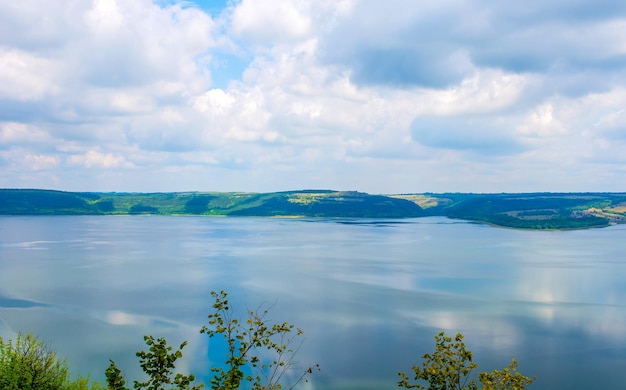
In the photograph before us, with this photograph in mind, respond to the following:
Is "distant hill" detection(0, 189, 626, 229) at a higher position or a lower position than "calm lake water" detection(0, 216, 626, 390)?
higher

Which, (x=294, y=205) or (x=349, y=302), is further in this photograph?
(x=294, y=205)

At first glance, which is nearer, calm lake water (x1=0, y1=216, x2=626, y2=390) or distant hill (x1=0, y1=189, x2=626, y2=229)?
calm lake water (x1=0, y1=216, x2=626, y2=390)

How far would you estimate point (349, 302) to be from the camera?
32844 mm

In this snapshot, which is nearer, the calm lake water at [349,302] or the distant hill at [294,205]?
the calm lake water at [349,302]

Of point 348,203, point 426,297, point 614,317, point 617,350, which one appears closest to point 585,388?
point 617,350

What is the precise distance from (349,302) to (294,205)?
14072cm

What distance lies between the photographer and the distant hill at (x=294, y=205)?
15000 cm

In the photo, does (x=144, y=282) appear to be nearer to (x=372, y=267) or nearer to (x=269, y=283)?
(x=269, y=283)

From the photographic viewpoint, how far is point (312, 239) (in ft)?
261

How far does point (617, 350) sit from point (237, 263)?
3539 cm

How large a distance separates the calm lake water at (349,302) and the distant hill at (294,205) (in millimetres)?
87658

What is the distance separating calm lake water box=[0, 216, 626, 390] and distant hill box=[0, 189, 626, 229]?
8766cm

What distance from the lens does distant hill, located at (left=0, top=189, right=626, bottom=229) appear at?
492 feet

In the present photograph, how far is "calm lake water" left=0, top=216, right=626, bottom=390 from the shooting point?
70.5 ft
